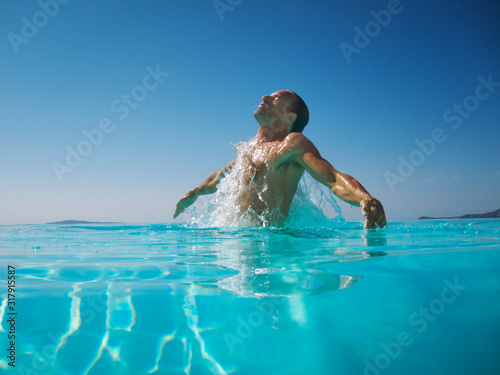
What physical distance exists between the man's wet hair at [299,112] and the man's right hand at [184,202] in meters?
2.49

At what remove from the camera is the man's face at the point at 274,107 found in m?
5.32

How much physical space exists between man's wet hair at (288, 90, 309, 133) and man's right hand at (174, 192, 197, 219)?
2.49m

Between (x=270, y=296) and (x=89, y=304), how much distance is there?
787 mm

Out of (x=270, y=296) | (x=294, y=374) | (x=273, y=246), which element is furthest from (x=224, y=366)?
(x=273, y=246)

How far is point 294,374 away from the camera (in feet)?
3.59

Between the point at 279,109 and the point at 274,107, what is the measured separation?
9 centimetres

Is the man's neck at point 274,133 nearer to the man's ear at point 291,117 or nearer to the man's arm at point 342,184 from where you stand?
the man's ear at point 291,117

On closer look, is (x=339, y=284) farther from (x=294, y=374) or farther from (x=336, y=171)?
(x=336, y=171)

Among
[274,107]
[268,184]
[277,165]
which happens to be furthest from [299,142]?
Result: [274,107]

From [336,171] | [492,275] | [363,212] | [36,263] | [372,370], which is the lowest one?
[372,370]

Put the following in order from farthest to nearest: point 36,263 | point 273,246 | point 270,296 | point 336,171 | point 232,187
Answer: point 232,187, point 336,171, point 273,246, point 36,263, point 270,296

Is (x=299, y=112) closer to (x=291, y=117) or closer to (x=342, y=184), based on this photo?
(x=291, y=117)
